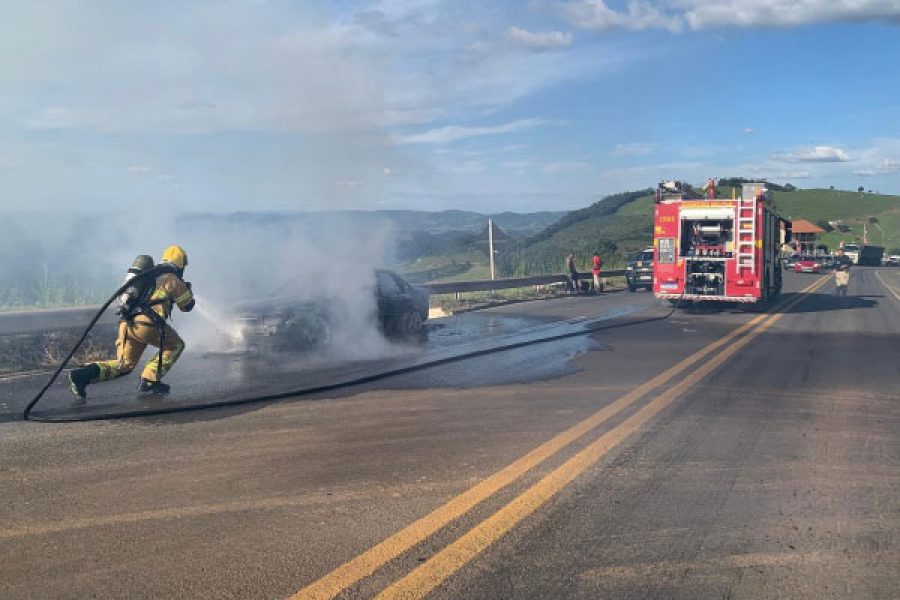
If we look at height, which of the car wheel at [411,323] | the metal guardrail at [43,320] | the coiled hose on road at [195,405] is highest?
the metal guardrail at [43,320]

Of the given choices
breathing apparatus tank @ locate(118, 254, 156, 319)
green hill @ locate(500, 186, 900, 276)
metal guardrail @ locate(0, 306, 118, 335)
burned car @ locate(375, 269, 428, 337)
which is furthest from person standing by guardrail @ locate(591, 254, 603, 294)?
breathing apparatus tank @ locate(118, 254, 156, 319)

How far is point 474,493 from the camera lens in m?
4.47

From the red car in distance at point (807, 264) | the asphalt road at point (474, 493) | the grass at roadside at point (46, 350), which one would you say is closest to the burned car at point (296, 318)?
the grass at roadside at point (46, 350)

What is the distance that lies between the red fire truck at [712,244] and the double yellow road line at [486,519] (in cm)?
1030

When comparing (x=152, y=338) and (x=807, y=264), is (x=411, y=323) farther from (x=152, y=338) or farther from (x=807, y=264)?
(x=807, y=264)

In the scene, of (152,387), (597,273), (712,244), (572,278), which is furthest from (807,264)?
(152,387)

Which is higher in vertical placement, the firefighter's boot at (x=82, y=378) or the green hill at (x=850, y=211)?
the green hill at (x=850, y=211)

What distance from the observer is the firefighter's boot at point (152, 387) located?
7.62 meters

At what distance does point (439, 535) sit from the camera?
3.82m

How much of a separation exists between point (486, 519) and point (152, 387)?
4907mm

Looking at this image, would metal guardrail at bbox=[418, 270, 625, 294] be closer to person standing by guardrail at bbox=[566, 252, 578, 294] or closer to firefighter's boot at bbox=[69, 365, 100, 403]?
person standing by guardrail at bbox=[566, 252, 578, 294]

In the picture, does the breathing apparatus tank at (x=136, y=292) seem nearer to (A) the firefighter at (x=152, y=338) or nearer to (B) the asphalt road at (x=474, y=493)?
(A) the firefighter at (x=152, y=338)

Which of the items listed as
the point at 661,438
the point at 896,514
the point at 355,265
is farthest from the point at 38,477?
the point at 355,265

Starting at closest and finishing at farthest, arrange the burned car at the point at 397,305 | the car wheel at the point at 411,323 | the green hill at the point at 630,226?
the burned car at the point at 397,305, the car wheel at the point at 411,323, the green hill at the point at 630,226
